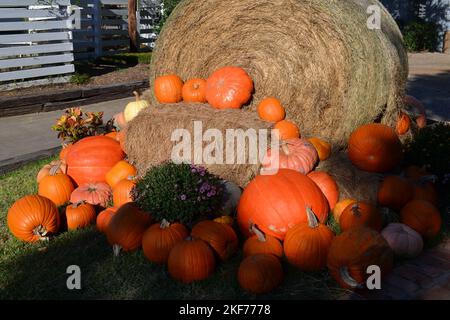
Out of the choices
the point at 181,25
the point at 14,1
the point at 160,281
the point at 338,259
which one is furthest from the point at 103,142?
the point at 14,1

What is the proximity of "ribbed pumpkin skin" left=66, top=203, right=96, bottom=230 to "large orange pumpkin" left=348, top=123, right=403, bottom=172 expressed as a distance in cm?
249

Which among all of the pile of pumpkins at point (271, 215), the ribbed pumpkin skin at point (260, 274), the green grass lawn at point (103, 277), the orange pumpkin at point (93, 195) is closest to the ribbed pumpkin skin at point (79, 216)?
the pile of pumpkins at point (271, 215)

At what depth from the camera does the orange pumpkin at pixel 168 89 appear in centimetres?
605

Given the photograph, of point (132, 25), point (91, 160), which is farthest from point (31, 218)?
point (132, 25)

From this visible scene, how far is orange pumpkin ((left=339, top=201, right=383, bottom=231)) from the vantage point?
3.83 meters

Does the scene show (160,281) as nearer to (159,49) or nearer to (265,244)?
(265,244)

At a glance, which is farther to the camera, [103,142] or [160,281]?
[103,142]

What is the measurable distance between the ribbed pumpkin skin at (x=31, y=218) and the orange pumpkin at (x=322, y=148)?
2.46 meters

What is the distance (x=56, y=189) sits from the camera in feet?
16.4

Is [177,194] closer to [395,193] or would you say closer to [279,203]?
[279,203]

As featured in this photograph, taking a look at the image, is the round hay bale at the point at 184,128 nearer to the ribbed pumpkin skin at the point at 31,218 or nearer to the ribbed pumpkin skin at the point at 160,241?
the ribbed pumpkin skin at the point at 160,241
